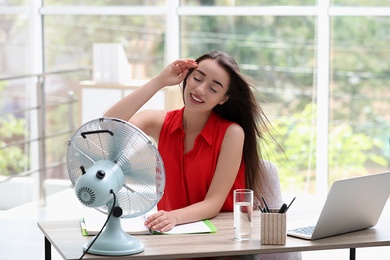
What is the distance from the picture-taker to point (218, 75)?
8.89 ft

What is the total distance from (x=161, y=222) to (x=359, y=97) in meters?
3.12

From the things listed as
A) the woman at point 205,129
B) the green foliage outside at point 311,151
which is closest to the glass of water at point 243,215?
the woman at point 205,129

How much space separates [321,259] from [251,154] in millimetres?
1530

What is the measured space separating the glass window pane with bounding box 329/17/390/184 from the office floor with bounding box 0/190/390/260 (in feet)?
1.16

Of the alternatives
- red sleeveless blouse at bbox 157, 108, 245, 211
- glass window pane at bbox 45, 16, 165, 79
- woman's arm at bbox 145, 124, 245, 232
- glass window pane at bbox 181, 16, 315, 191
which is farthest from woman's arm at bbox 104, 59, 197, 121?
glass window pane at bbox 45, 16, 165, 79

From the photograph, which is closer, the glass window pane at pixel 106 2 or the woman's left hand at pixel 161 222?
the woman's left hand at pixel 161 222

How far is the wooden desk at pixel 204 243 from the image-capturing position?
7.02 feet

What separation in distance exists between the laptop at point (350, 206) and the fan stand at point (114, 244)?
49 centimetres

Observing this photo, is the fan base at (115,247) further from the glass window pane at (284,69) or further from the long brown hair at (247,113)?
the glass window pane at (284,69)

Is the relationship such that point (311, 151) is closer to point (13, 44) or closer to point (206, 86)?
point (13, 44)

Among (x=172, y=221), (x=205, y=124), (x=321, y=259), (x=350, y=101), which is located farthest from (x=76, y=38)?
(x=172, y=221)

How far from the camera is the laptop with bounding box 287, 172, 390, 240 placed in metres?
2.29

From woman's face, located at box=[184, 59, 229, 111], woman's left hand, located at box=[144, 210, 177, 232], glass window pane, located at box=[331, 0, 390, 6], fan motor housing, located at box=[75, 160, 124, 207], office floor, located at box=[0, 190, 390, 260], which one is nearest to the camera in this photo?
fan motor housing, located at box=[75, 160, 124, 207]

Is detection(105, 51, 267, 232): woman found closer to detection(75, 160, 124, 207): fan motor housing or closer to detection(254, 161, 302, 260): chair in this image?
detection(254, 161, 302, 260): chair
